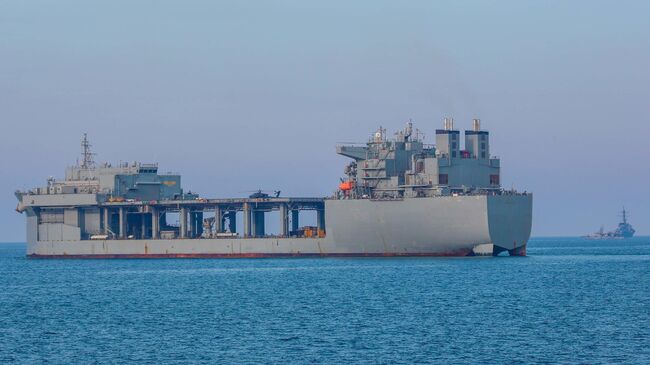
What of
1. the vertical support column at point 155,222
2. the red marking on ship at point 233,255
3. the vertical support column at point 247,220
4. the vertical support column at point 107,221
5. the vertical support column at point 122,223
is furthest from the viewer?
the vertical support column at point 107,221

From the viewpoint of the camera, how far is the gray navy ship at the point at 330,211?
3553 inches

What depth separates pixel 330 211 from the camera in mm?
96062

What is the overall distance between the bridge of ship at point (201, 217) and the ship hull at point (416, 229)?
6.81ft

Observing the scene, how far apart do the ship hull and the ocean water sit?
2691mm

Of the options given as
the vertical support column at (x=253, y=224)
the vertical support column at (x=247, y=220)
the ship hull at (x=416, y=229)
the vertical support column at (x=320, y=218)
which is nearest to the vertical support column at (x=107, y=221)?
the vertical support column at (x=247, y=220)

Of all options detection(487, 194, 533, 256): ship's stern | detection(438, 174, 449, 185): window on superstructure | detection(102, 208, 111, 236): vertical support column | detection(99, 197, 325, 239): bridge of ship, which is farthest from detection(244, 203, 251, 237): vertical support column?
detection(487, 194, 533, 256): ship's stern

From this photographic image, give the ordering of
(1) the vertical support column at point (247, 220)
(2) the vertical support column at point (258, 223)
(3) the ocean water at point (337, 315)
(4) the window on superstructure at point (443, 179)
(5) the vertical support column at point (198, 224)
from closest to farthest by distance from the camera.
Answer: (3) the ocean water at point (337, 315) → (4) the window on superstructure at point (443, 179) → (1) the vertical support column at point (247, 220) → (2) the vertical support column at point (258, 223) → (5) the vertical support column at point (198, 224)

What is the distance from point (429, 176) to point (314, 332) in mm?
45301

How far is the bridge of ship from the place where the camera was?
105 m

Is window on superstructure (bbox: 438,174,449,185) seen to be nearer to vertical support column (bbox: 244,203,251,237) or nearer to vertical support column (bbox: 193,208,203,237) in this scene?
vertical support column (bbox: 244,203,251,237)

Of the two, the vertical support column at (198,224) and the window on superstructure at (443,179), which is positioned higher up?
the window on superstructure at (443,179)

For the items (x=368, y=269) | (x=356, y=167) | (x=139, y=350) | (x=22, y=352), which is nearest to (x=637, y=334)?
(x=139, y=350)

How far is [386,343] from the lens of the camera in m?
44.7

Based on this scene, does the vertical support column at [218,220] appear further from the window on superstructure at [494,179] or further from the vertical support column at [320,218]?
the window on superstructure at [494,179]
